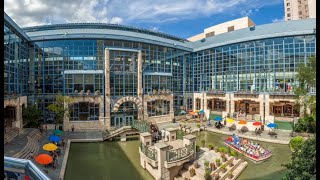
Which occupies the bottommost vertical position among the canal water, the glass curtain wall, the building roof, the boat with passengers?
the canal water

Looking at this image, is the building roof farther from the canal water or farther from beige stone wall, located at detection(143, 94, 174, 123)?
the canal water

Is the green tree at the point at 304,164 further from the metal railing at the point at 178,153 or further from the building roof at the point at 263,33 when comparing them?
the building roof at the point at 263,33

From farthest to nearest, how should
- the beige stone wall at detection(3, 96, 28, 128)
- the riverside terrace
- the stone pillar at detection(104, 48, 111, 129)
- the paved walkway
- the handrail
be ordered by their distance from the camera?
the stone pillar at detection(104, 48, 111, 129) → the paved walkway → the beige stone wall at detection(3, 96, 28, 128) → the riverside terrace → the handrail

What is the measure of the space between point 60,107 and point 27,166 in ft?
79.2

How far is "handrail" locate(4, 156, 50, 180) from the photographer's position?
3.02 m

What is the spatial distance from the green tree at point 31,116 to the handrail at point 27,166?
2397 centimetres

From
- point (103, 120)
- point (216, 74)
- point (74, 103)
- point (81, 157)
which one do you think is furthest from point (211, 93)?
point (81, 157)

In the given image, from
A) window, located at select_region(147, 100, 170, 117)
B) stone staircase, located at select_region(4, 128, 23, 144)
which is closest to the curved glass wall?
window, located at select_region(147, 100, 170, 117)

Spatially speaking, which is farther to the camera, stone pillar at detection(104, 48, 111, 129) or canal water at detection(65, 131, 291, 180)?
stone pillar at detection(104, 48, 111, 129)

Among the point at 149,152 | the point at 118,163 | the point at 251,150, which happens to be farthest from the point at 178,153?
the point at 251,150

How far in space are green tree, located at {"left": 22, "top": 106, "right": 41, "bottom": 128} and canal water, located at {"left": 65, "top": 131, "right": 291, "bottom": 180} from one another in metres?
5.39

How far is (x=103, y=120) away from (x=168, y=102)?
395 inches

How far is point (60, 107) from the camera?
25.6 meters

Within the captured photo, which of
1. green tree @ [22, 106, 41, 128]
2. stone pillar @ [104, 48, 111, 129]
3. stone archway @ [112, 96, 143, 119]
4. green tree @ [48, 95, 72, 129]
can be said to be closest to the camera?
green tree @ [22, 106, 41, 128]
